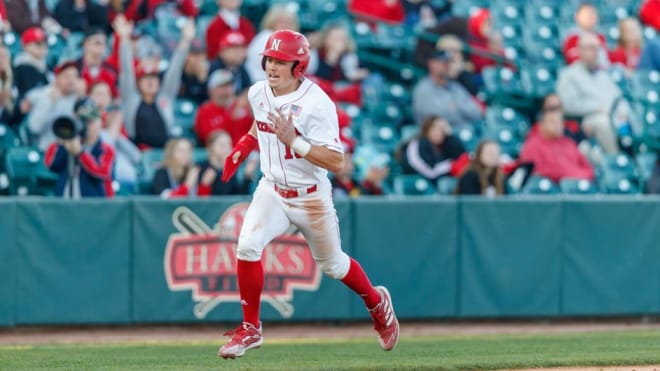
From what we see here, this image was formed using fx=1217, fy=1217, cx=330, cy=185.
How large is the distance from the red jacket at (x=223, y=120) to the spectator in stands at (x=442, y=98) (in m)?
2.11

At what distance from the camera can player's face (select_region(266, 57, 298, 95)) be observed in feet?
23.0

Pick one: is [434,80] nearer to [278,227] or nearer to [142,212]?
[142,212]

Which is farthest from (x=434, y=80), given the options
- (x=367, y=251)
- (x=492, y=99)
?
(x=367, y=251)

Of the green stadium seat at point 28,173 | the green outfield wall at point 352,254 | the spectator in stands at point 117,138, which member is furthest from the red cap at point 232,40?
the green stadium seat at point 28,173

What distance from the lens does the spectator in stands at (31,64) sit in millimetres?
11578

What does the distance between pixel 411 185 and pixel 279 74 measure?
5.60m

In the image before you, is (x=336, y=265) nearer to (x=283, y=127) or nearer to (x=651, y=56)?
(x=283, y=127)

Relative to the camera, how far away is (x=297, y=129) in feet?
23.1

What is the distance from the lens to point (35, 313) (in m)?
10.6

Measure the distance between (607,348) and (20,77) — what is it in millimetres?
6073

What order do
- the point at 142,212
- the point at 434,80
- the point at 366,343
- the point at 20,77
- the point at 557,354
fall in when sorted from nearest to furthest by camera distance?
1. the point at 557,354
2. the point at 366,343
3. the point at 142,212
4. the point at 20,77
5. the point at 434,80

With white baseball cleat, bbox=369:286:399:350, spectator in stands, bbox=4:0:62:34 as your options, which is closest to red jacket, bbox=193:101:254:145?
spectator in stands, bbox=4:0:62:34

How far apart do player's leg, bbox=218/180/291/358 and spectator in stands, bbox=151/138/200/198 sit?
4.08m

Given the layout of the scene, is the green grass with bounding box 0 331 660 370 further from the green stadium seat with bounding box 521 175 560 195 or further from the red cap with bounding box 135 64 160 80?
the red cap with bounding box 135 64 160 80
